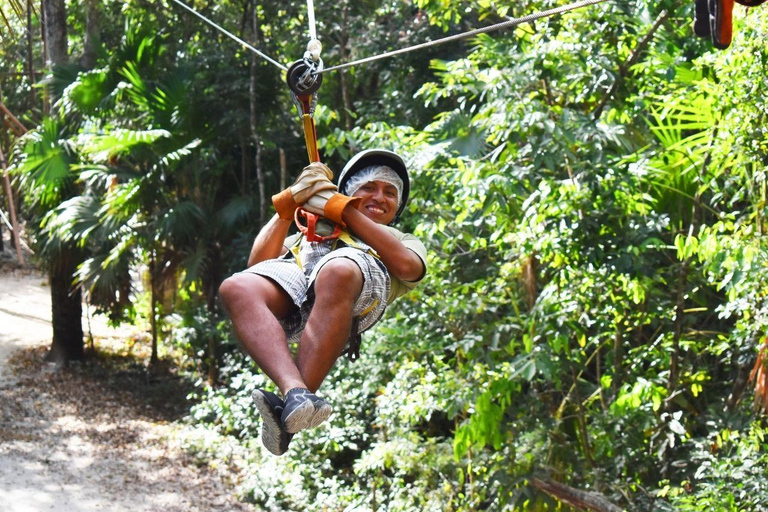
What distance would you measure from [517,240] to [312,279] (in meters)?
2.84

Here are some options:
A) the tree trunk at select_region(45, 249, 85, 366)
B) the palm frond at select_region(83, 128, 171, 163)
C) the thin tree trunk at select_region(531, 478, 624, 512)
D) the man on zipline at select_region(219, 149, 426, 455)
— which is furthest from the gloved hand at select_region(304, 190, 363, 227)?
the tree trunk at select_region(45, 249, 85, 366)

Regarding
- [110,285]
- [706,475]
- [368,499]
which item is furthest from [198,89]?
[706,475]

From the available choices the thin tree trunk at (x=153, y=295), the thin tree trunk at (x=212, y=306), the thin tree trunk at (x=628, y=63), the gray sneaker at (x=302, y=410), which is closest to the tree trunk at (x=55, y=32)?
the thin tree trunk at (x=153, y=295)

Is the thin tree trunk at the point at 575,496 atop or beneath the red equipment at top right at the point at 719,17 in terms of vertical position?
beneath

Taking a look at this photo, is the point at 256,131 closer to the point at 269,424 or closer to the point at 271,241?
the point at 271,241

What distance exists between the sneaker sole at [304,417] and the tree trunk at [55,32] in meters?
9.55

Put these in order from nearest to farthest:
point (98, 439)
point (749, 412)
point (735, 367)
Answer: point (749, 412) → point (735, 367) → point (98, 439)

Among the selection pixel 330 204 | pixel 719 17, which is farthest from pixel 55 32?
pixel 719 17

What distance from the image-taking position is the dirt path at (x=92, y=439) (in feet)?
28.5

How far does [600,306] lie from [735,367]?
127cm

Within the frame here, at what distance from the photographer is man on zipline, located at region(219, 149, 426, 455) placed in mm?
3072

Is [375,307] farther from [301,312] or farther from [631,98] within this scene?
[631,98]

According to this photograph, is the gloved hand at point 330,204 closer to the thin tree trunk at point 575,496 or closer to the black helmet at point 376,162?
the black helmet at point 376,162

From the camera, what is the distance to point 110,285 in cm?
1053
